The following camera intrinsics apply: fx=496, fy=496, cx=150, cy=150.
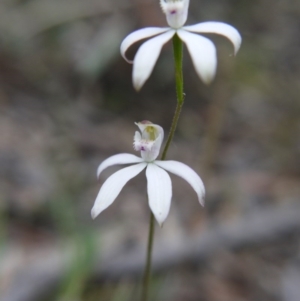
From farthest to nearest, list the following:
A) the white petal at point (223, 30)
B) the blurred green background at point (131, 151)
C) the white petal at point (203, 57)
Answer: the blurred green background at point (131, 151)
the white petal at point (223, 30)
the white petal at point (203, 57)

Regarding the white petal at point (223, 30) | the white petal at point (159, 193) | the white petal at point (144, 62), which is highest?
the white petal at point (223, 30)

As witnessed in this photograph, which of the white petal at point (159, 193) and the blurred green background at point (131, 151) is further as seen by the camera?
the blurred green background at point (131, 151)

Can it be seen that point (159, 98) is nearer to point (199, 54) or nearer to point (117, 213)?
point (117, 213)

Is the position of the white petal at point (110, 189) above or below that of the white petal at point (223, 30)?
below

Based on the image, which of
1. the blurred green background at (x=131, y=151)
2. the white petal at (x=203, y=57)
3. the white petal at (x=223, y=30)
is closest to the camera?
the white petal at (x=203, y=57)

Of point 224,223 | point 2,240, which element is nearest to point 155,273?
point 224,223

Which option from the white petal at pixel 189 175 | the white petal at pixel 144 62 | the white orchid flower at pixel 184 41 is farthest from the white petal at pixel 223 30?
the white petal at pixel 189 175

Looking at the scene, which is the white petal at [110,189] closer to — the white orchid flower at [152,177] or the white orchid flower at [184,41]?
the white orchid flower at [152,177]

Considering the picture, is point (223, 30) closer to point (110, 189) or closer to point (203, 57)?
point (203, 57)
